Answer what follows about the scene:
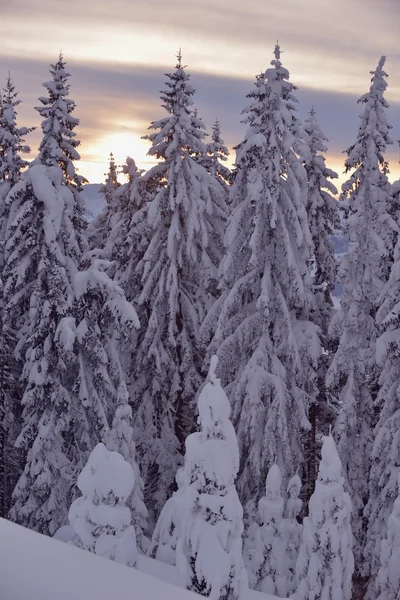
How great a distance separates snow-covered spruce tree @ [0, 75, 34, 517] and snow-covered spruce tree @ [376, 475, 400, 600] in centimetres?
1370

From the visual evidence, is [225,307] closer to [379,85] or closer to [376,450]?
[376,450]

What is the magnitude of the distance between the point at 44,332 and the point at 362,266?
1141cm

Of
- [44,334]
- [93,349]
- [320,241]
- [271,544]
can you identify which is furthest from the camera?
[320,241]

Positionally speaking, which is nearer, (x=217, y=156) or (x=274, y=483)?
(x=274, y=483)

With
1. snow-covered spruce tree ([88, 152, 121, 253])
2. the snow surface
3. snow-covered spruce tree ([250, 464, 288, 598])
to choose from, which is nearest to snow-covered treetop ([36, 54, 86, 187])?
snow-covered spruce tree ([88, 152, 121, 253])

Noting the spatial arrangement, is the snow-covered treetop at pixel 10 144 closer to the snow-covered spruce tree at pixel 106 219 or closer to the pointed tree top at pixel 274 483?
the snow-covered spruce tree at pixel 106 219

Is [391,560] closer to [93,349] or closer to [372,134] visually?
[93,349]

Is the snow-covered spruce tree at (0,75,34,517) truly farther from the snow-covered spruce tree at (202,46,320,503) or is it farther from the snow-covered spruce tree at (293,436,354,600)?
the snow-covered spruce tree at (293,436,354,600)

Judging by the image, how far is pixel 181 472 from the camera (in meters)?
14.8

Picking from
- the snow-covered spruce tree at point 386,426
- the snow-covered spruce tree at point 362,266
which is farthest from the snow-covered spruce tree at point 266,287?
the snow-covered spruce tree at point 362,266

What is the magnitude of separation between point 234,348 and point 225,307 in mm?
1329

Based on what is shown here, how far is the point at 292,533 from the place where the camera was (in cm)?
1817

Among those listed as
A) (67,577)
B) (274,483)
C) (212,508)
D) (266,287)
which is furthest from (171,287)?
(67,577)

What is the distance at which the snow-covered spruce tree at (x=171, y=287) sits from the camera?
22406mm
